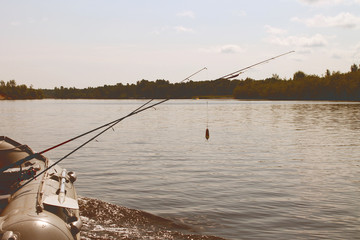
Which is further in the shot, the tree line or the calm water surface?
the tree line

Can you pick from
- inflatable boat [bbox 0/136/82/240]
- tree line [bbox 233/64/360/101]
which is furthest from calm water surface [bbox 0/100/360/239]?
tree line [bbox 233/64/360/101]

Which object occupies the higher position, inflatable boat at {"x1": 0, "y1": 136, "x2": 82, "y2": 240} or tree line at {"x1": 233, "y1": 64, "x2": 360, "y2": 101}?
tree line at {"x1": 233, "y1": 64, "x2": 360, "y2": 101}

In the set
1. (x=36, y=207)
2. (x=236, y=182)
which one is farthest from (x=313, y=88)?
(x=36, y=207)

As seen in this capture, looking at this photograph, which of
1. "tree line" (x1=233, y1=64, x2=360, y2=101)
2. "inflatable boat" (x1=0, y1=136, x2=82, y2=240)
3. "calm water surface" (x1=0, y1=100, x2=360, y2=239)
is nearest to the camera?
"inflatable boat" (x1=0, y1=136, x2=82, y2=240)

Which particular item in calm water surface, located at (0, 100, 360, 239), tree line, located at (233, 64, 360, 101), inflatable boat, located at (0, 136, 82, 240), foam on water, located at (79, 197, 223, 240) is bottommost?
foam on water, located at (79, 197, 223, 240)

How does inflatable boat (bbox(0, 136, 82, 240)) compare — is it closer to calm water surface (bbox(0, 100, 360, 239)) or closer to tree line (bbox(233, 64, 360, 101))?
calm water surface (bbox(0, 100, 360, 239))

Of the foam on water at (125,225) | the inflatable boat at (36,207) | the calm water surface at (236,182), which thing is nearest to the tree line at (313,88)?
the calm water surface at (236,182)

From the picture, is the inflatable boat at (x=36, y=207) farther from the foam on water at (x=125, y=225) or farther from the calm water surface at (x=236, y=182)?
the calm water surface at (x=236, y=182)

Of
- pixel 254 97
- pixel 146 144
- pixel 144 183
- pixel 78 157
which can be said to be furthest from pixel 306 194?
pixel 254 97

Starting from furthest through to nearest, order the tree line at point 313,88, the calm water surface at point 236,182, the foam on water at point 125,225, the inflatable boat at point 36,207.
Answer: the tree line at point 313,88 < the calm water surface at point 236,182 < the foam on water at point 125,225 < the inflatable boat at point 36,207

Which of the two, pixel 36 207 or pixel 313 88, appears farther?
pixel 313 88

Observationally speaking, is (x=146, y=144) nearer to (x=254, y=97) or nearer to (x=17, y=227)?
(x=17, y=227)

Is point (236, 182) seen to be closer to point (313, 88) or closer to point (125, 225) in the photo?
point (125, 225)

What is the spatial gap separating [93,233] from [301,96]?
472ft
